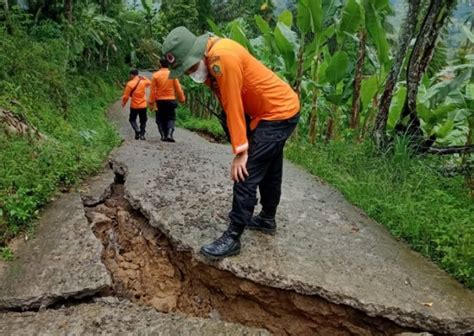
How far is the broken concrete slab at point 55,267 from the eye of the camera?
287 centimetres

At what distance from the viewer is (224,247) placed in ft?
10.3

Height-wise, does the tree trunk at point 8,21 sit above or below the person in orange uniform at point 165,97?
above

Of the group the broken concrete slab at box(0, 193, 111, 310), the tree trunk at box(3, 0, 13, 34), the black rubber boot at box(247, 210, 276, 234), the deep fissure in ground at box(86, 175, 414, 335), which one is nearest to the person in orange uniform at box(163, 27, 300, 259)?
the deep fissure in ground at box(86, 175, 414, 335)

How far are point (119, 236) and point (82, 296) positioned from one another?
912mm

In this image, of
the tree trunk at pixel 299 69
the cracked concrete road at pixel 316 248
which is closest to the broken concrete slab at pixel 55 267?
the cracked concrete road at pixel 316 248

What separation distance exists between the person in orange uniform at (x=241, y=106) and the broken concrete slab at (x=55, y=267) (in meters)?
0.85

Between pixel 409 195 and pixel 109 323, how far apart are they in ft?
9.89

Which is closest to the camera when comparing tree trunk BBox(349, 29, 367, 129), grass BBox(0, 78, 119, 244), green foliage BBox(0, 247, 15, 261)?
green foliage BBox(0, 247, 15, 261)

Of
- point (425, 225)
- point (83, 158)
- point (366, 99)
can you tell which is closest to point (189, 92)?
point (366, 99)

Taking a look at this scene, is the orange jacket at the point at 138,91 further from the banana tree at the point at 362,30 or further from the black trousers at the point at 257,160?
the black trousers at the point at 257,160

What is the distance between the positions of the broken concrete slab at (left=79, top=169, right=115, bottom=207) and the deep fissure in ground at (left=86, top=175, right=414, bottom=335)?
17.8 inches

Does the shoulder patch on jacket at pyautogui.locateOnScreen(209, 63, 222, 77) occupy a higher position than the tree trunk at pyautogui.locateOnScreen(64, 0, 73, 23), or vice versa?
the shoulder patch on jacket at pyautogui.locateOnScreen(209, 63, 222, 77)

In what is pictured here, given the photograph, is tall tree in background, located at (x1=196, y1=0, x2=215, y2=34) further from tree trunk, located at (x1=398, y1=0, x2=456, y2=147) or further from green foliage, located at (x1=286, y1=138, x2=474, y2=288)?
tree trunk, located at (x1=398, y1=0, x2=456, y2=147)

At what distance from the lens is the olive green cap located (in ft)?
8.90
